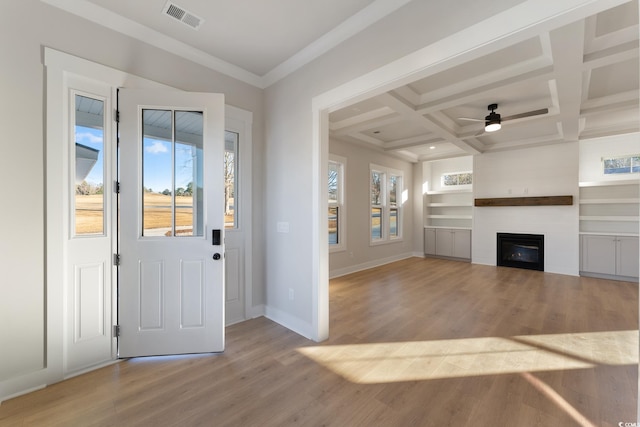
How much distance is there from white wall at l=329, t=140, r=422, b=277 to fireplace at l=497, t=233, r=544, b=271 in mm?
2506

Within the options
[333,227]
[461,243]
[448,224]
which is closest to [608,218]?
[461,243]

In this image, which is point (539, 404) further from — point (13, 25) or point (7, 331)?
point (13, 25)

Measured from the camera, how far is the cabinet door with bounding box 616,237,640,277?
4957mm

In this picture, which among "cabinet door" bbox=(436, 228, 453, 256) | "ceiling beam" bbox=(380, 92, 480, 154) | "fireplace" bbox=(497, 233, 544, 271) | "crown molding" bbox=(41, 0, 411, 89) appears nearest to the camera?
"crown molding" bbox=(41, 0, 411, 89)

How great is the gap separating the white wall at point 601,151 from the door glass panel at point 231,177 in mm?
7086

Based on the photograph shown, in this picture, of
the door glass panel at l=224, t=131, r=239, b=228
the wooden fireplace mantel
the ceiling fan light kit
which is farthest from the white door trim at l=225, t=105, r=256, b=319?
the wooden fireplace mantel

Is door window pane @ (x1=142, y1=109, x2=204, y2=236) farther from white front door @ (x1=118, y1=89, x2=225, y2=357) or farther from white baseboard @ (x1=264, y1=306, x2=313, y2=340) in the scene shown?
white baseboard @ (x1=264, y1=306, x2=313, y2=340)

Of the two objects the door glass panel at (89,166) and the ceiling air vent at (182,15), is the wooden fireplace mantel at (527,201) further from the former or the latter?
the door glass panel at (89,166)

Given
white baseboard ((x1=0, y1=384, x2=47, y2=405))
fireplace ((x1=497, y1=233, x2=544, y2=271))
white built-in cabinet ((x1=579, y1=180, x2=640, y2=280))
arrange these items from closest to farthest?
white baseboard ((x1=0, y1=384, x2=47, y2=405)), white built-in cabinet ((x1=579, y1=180, x2=640, y2=280)), fireplace ((x1=497, y1=233, x2=544, y2=271))

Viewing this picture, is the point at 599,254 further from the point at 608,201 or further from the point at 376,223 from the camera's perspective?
the point at 376,223

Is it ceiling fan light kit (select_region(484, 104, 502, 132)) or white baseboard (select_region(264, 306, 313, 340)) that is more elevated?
ceiling fan light kit (select_region(484, 104, 502, 132))

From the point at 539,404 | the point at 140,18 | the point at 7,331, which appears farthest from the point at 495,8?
the point at 7,331

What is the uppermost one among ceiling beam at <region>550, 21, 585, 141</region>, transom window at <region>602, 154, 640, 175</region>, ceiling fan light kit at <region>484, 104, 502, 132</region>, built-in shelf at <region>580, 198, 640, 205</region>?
ceiling beam at <region>550, 21, 585, 141</region>

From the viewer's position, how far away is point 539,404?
71.4 inches
